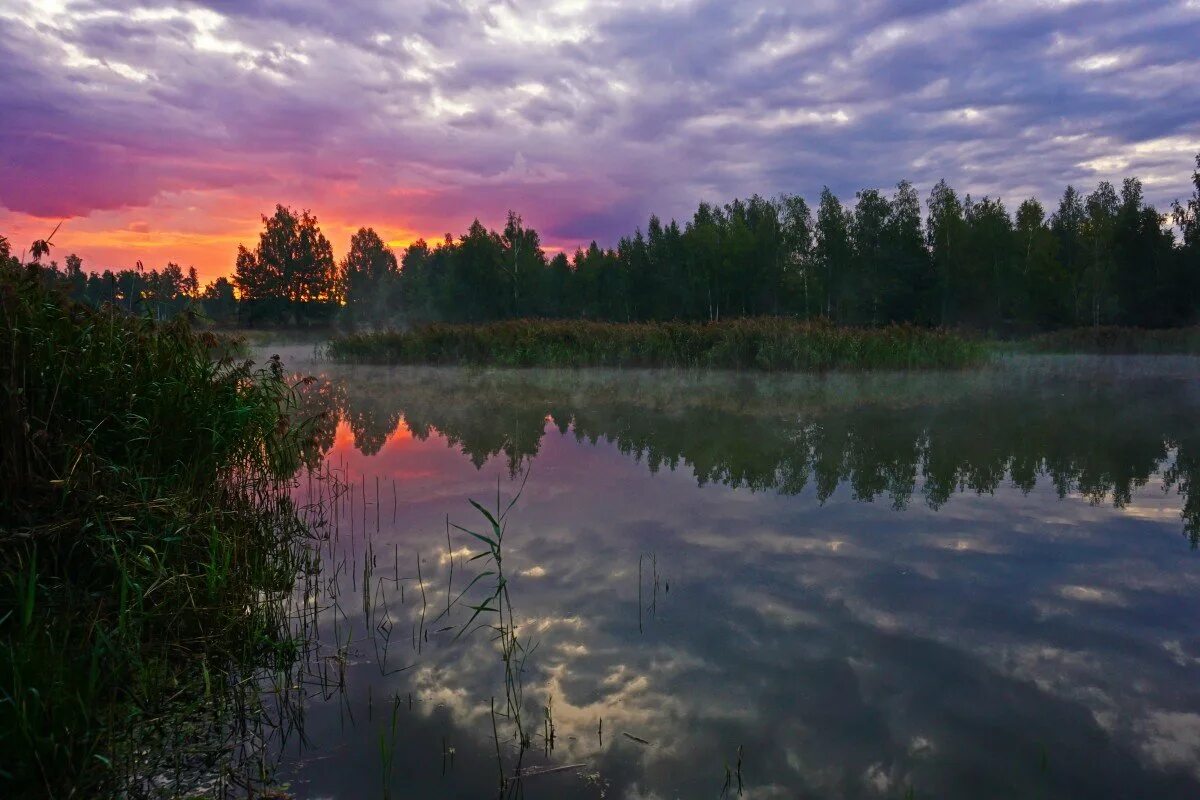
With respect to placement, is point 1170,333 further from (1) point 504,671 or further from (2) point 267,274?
(2) point 267,274

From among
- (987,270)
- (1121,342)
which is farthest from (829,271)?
(1121,342)

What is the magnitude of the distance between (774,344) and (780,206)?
1894 inches

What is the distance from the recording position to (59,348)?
4.10 m

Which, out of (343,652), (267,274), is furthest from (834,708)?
(267,274)

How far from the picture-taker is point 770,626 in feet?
13.0

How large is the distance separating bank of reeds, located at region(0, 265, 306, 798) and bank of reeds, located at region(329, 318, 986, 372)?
17.5 meters

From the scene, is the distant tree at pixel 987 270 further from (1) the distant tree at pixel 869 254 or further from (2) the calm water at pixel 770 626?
(2) the calm water at pixel 770 626

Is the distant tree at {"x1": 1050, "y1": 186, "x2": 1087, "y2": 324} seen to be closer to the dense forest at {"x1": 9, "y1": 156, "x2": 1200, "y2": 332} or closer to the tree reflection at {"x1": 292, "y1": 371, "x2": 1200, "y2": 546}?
the dense forest at {"x1": 9, "y1": 156, "x2": 1200, "y2": 332}

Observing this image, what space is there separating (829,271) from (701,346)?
36.1 m

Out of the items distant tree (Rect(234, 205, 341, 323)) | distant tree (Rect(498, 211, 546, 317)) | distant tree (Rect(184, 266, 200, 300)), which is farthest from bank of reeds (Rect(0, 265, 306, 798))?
distant tree (Rect(234, 205, 341, 323))

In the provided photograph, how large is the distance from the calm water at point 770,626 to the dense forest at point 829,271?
32.1 meters

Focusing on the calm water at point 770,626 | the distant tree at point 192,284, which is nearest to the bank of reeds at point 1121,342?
the calm water at point 770,626

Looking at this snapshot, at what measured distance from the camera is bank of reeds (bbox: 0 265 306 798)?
2.43 meters

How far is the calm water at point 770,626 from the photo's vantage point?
108 inches
